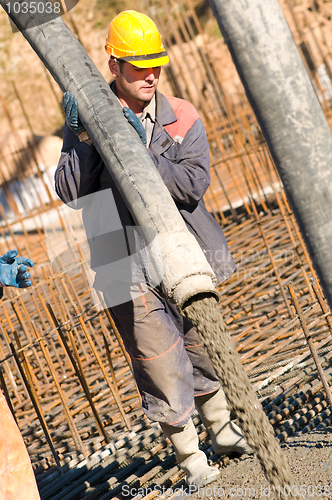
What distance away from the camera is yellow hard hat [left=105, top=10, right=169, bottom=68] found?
2.44m

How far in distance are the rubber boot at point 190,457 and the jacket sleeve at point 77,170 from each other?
115 centimetres

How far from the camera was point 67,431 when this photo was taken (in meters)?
3.71

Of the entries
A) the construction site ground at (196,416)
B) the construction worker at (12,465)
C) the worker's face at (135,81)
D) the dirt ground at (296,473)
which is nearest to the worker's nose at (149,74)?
the worker's face at (135,81)

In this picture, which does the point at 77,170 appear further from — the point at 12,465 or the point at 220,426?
the point at 220,426

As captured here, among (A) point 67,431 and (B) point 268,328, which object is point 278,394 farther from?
(A) point 67,431

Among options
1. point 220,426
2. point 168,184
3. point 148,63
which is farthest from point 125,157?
point 220,426

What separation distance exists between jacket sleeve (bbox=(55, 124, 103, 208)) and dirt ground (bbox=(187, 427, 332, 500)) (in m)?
1.44

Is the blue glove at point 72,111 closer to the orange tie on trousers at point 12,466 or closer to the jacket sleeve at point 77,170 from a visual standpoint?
the jacket sleeve at point 77,170

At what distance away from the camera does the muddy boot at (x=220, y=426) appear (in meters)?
2.67

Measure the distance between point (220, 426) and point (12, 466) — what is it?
41.2 inches

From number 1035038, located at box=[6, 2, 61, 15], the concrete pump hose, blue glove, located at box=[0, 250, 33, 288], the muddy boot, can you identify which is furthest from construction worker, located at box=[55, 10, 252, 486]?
number 1035038, located at box=[6, 2, 61, 15]

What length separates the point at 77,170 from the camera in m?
2.38

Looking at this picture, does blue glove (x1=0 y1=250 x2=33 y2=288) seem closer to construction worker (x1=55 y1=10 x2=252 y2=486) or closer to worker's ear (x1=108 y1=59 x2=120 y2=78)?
construction worker (x1=55 y1=10 x2=252 y2=486)

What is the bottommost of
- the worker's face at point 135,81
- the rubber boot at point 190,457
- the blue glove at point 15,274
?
the rubber boot at point 190,457
